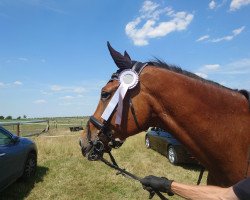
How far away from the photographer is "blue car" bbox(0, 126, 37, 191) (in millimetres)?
7861

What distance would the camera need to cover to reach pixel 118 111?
11.3ft

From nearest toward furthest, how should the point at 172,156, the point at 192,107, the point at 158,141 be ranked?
the point at 192,107, the point at 172,156, the point at 158,141

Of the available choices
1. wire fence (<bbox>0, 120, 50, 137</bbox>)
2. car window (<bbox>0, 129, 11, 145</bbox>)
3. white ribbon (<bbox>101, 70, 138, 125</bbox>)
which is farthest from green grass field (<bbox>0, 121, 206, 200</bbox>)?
white ribbon (<bbox>101, 70, 138, 125</bbox>)

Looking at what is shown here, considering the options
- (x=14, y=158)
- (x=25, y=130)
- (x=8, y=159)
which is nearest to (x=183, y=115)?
(x=8, y=159)

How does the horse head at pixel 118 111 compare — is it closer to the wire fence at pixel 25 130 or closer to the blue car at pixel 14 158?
the blue car at pixel 14 158

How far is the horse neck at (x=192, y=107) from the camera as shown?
327cm

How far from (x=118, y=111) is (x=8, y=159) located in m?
5.47

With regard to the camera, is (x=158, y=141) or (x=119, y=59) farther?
(x=158, y=141)

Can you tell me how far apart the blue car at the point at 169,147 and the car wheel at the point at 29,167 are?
4095mm

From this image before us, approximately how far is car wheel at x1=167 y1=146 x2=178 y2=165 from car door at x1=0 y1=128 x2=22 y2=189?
5480 mm

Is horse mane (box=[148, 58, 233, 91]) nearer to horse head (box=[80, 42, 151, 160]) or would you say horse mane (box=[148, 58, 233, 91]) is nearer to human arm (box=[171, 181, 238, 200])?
horse head (box=[80, 42, 151, 160])

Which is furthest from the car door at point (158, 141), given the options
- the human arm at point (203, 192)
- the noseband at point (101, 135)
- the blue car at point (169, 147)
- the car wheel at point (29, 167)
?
the human arm at point (203, 192)

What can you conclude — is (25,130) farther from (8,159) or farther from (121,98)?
(121,98)

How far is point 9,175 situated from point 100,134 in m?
5.29
